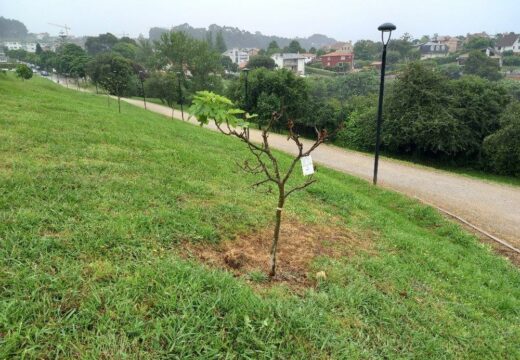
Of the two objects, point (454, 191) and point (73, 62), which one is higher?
point (73, 62)

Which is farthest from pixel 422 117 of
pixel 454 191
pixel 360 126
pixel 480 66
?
pixel 480 66

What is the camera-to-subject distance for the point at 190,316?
2.24 metres

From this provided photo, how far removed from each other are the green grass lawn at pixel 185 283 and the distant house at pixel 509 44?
110328mm

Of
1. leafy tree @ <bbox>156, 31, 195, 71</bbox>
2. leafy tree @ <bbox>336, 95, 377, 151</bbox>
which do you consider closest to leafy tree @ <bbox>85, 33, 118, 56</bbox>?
leafy tree @ <bbox>156, 31, 195, 71</bbox>

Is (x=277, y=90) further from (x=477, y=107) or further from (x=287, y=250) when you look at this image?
(x=287, y=250)

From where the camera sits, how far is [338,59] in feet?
305

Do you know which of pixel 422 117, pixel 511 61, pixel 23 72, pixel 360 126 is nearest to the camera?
pixel 422 117

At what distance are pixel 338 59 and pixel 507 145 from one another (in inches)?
3276

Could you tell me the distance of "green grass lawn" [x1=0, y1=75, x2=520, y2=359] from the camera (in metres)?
2.11

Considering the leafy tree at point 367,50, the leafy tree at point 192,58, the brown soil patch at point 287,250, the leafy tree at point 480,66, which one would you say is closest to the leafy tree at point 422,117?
the brown soil patch at point 287,250

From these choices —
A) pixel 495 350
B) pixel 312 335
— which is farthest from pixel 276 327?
pixel 495 350

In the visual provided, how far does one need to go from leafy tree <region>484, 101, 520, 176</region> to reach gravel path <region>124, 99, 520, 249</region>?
5428 millimetres

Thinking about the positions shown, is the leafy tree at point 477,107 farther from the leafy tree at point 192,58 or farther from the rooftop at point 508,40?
the rooftop at point 508,40

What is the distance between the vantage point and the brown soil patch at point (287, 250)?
3.12m
